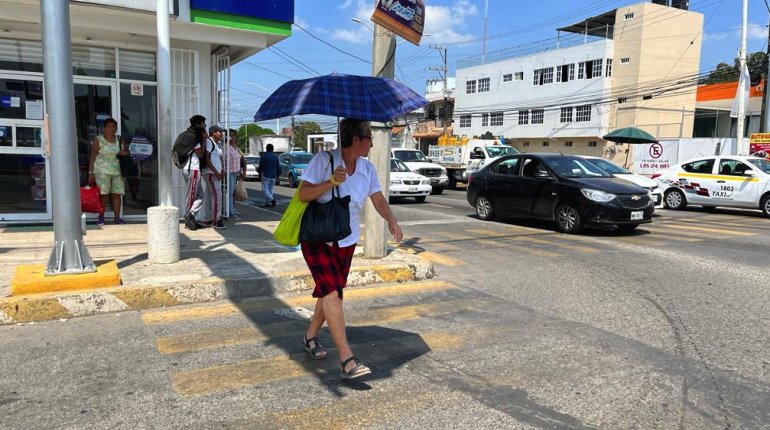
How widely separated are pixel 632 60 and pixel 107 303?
44.3m

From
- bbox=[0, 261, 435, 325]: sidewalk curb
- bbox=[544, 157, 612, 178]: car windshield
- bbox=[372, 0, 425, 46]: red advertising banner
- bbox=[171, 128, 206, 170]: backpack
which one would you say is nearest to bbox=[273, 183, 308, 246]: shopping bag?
bbox=[0, 261, 435, 325]: sidewalk curb

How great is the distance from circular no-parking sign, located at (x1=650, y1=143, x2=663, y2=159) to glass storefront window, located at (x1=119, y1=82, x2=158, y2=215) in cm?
2213

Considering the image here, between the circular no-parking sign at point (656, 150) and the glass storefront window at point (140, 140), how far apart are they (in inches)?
871

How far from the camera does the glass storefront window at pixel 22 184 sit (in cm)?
896

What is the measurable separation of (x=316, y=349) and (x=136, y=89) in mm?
7485

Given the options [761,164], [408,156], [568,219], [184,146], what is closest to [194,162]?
[184,146]

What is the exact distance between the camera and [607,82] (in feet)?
140

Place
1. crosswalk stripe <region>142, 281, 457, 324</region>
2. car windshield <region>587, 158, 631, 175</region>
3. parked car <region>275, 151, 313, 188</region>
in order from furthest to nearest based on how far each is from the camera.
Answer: parked car <region>275, 151, 313, 188</region>, car windshield <region>587, 158, 631, 175</region>, crosswalk stripe <region>142, 281, 457, 324</region>

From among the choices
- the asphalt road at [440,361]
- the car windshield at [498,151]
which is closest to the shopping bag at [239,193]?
the asphalt road at [440,361]

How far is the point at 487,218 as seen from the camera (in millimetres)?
12797

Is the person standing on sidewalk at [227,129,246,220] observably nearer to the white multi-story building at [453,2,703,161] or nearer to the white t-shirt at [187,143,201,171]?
the white t-shirt at [187,143,201,171]

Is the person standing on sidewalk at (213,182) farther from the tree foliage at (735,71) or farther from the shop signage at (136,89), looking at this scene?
the tree foliage at (735,71)

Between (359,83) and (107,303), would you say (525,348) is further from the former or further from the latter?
(107,303)

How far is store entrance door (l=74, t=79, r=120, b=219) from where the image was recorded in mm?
9367
